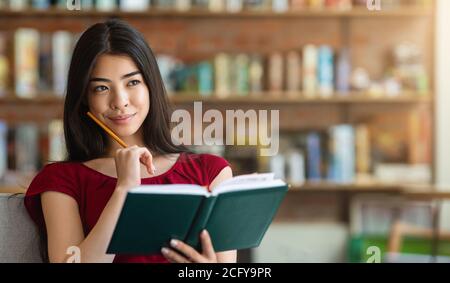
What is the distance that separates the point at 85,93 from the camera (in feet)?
4.74

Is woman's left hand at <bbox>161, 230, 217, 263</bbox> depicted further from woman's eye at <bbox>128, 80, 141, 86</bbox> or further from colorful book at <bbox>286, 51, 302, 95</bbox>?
colorful book at <bbox>286, 51, 302, 95</bbox>

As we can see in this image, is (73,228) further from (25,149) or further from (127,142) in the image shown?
(25,149)

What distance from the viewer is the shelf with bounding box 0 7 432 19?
3.73 m

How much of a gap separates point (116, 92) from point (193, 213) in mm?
340

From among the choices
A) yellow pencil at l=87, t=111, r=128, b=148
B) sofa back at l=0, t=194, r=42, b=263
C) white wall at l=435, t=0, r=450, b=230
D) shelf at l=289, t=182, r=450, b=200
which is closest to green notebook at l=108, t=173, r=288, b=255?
yellow pencil at l=87, t=111, r=128, b=148

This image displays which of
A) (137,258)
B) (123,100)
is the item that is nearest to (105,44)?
(123,100)

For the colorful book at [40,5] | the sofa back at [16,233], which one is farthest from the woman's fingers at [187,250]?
the colorful book at [40,5]

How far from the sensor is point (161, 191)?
116 cm

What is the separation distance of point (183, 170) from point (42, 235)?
11.8 inches

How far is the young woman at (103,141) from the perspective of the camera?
1.41 meters

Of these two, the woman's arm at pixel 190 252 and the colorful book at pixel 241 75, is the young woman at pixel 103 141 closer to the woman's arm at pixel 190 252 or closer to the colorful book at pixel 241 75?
the woman's arm at pixel 190 252

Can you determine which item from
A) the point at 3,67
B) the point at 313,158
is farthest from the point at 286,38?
the point at 3,67
